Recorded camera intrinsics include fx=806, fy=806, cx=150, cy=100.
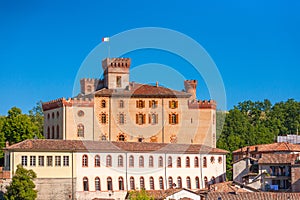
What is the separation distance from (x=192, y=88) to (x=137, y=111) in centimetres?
1084

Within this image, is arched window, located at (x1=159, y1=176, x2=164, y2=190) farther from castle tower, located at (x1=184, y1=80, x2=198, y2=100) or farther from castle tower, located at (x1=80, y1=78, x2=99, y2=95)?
castle tower, located at (x1=80, y1=78, x2=99, y2=95)

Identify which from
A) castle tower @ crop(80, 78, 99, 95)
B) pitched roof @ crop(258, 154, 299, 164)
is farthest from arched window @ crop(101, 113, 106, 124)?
pitched roof @ crop(258, 154, 299, 164)

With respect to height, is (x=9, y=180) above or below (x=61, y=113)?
below

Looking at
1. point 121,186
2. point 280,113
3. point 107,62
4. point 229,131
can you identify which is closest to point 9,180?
point 121,186

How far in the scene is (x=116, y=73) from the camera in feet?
342

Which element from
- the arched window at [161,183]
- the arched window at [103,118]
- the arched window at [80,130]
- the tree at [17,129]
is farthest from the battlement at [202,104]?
the tree at [17,129]

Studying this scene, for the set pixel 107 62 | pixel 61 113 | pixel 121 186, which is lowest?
pixel 121 186

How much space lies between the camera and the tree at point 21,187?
76938 millimetres

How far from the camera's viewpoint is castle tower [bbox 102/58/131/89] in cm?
10362

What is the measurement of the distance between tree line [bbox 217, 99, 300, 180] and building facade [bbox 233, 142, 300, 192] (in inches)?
525

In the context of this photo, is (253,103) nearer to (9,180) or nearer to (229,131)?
(229,131)

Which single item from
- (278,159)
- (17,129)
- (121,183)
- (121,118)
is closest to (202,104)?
(121,118)

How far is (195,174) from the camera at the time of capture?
9244cm

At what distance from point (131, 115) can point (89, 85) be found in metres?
8.92
